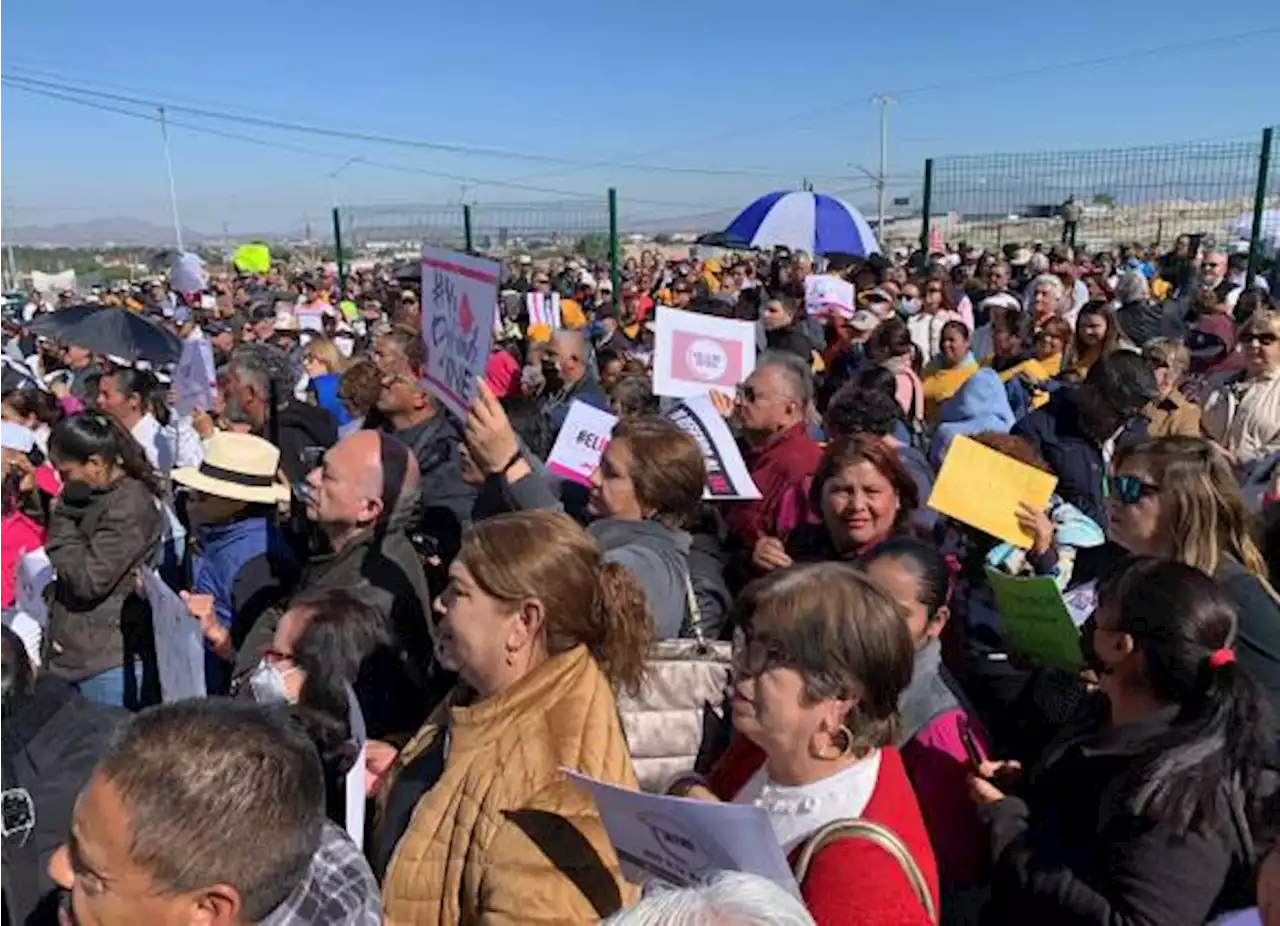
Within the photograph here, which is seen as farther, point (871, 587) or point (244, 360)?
point (244, 360)

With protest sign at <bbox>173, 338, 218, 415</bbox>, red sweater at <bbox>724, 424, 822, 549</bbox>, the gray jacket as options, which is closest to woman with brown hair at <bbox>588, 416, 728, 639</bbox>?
the gray jacket

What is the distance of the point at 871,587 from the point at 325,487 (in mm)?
1836

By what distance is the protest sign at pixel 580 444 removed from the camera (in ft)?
13.8

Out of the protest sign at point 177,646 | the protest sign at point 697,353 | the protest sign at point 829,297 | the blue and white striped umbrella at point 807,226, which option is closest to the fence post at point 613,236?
the blue and white striped umbrella at point 807,226

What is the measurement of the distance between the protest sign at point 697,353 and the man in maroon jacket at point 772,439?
71 cm

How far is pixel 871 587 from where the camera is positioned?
83.0 inches

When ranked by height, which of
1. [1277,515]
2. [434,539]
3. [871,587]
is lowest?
[434,539]

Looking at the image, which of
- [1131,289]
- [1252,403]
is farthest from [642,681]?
[1131,289]

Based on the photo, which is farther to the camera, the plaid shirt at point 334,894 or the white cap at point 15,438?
the white cap at point 15,438

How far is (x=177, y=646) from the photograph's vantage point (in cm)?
287

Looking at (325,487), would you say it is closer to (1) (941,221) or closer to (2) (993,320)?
(2) (993,320)

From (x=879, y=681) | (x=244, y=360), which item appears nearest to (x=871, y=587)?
(x=879, y=681)

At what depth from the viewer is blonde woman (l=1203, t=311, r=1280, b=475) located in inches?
205

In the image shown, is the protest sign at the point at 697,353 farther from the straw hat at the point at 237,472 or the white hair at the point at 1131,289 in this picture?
the white hair at the point at 1131,289
